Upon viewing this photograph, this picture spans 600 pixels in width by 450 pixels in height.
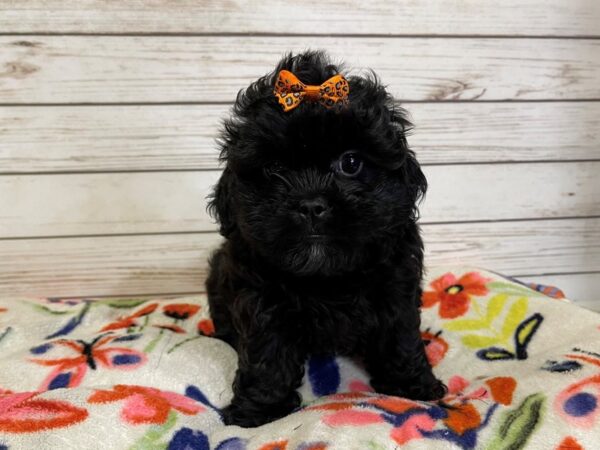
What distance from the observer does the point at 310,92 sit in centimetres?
125

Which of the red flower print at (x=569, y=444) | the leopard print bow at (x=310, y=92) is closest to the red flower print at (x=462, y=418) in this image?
the red flower print at (x=569, y=444)

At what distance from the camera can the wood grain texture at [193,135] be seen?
2189 millimetres

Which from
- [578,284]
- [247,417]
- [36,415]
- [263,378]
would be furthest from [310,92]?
[578,284]

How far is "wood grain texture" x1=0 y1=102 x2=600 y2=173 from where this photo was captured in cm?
219

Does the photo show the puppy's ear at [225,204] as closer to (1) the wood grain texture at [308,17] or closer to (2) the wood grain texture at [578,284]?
(1) the wood grain texture at [308,17]

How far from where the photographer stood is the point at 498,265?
101 inches

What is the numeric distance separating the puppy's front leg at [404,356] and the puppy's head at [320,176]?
217mm

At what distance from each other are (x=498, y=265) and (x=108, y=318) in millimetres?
1757

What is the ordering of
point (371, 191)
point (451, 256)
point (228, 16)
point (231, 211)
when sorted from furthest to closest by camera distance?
point (451, 256), point (228, 16), point (231, 211), point (371, 191)

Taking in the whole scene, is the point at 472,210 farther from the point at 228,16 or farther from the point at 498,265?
the point at 228,16

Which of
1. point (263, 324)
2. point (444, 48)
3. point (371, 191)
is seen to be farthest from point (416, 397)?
point (444, 48)

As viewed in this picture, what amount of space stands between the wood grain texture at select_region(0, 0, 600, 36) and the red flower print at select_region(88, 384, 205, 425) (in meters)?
1.38

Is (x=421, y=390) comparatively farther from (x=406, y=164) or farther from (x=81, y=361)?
(x=81, y=361)

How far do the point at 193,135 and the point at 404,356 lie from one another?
1.25 meters
